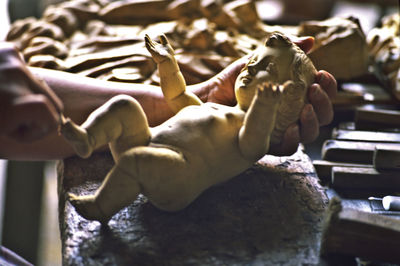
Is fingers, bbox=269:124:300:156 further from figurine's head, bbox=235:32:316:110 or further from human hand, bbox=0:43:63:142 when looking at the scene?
human hand, bbox=0:43:63:142

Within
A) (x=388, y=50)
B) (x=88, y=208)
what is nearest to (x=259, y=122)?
(x=88, y=208)

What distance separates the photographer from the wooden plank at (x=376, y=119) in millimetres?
1484

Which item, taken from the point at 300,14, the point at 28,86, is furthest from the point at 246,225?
the point at 300,14

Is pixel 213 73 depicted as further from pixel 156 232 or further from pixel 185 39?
pixel 156 232

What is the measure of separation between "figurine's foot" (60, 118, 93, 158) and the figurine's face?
0.36 m

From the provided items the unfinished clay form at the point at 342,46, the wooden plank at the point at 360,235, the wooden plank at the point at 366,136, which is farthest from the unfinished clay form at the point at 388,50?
the wooden plank at the point at 360,235

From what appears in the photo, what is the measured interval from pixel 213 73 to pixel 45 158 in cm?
58

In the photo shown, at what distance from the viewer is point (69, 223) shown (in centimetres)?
106

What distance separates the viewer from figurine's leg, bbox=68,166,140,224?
958 mm

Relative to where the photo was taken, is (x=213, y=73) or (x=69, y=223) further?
(x=213, y=73)

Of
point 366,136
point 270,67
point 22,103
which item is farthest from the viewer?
point 366,136

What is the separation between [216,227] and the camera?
1.05 metres

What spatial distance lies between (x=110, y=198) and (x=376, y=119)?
0.89m

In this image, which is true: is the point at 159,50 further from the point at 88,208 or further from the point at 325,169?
the point at 325,169
